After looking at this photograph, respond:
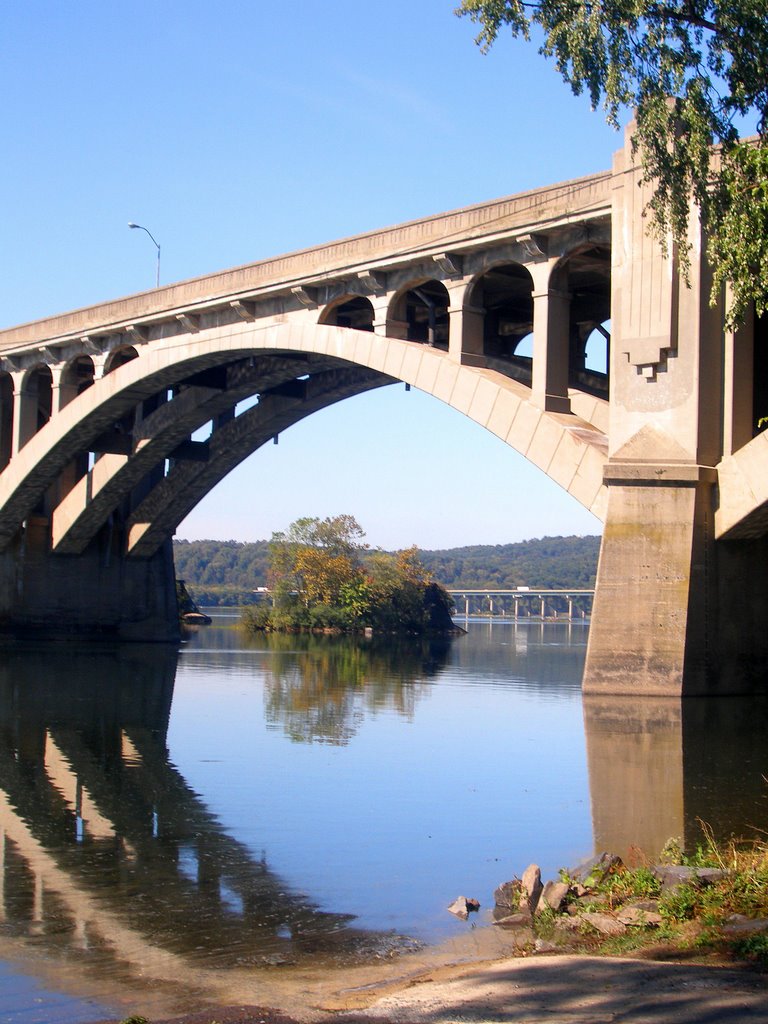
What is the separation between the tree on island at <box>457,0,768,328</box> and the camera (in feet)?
45.8

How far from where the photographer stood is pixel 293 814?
12977 millimetres

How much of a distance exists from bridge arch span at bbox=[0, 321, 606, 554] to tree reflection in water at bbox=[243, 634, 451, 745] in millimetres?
6129

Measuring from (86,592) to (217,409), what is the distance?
1128 cm

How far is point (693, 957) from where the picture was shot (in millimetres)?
6699

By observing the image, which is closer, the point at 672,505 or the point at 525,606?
the point at 672,505

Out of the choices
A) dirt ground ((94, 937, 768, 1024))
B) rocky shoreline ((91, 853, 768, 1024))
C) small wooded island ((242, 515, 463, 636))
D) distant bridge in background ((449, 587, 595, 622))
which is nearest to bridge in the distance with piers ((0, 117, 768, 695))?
rocky shoreline ((91, 853, 768, 1024))

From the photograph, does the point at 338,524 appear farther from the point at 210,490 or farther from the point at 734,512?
the point at 734,512

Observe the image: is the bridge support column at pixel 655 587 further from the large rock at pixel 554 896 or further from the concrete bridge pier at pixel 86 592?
the concrete bridge pier at pixel 86 592

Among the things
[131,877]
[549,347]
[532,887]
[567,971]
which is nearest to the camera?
[567,971]

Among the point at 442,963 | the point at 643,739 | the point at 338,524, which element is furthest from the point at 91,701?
the point at 338,524

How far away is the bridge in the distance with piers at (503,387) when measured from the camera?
22484 millimetres

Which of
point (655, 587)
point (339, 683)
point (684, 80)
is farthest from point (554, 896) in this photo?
point (339, 683)

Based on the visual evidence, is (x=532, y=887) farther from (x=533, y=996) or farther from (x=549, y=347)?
(x=549, y=347)

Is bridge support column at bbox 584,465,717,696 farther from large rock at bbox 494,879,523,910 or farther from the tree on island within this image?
large rock at bbox 494,879,523,910
